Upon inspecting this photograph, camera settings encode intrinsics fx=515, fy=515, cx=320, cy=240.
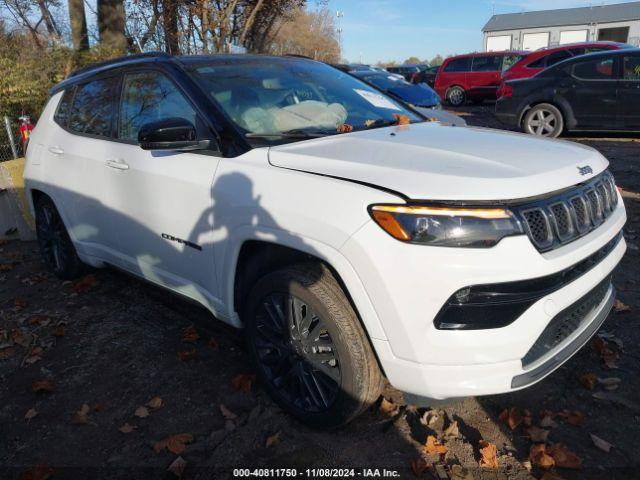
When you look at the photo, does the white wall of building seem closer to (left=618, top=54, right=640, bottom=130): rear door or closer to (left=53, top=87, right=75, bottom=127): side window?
(left=618, top=54, right=640, bottom=130): rear door

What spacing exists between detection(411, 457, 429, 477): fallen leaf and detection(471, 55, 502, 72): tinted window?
55.2 ft

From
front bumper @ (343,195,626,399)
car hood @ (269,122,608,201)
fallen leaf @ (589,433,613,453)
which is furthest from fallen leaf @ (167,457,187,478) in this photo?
fallen leaf @ (589,433,613,453)

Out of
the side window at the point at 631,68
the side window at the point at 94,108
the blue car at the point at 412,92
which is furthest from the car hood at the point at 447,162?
the side window at the point at 631,68

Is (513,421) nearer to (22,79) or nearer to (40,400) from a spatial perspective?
(40,400)

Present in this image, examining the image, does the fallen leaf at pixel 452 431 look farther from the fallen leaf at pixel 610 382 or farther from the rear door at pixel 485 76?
the rear door at pixel 485 76

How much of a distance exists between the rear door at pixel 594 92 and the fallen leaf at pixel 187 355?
8515mm

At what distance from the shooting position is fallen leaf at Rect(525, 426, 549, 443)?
2.44 meters

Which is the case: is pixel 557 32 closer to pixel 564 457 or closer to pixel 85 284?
pixel 85 284

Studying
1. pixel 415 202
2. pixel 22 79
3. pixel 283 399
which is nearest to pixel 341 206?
pixel 415 202

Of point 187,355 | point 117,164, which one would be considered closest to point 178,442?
point 187,355

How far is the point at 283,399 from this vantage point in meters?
2.65

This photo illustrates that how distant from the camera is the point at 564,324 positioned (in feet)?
7.44

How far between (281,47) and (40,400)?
3053cm

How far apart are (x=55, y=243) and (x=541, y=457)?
13.5 ft
